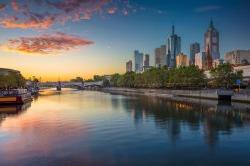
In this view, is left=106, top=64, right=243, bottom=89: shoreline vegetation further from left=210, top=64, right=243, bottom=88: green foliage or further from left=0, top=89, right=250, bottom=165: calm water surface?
left=0, top=89, right=250, bottom=165: calm water surface

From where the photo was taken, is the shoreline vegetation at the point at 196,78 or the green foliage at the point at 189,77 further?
the green foliage at the point at 189,77

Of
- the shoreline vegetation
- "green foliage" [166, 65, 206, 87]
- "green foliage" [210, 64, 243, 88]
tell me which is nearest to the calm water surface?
"green foliage" [210, 64, 243, 88]

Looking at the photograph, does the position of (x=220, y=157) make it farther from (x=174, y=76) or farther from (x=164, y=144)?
(x=174, y=76)

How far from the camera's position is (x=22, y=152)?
27.4 meters

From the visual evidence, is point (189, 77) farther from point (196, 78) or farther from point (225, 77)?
point (225, 77)

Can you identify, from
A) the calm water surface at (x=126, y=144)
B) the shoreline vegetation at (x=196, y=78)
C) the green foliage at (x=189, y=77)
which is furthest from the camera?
the green foliage at (x=189, y=77)

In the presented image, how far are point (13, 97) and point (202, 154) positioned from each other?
2680 inches

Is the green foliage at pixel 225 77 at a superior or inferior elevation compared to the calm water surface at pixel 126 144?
superior

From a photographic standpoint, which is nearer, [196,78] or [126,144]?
[126,144]

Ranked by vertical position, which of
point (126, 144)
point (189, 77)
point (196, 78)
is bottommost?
point (126, 144)

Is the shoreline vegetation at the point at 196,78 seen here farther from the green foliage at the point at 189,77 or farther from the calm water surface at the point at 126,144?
the calm water surface at the point at 126,144

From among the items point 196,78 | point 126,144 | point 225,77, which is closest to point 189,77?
point 196,78

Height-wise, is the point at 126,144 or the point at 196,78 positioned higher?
the point at 196,78

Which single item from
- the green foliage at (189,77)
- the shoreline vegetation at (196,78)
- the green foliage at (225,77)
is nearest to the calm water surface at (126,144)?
the green foliage at (225,77)
